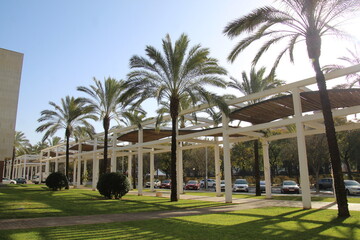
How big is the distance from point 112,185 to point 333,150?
14.1 metres

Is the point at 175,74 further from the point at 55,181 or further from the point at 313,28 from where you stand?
the point at 55,181

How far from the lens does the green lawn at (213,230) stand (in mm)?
7918

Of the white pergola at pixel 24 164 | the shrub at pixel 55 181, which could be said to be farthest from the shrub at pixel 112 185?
the white pergola at pixel 24 164

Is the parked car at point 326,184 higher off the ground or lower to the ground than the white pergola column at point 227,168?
lower

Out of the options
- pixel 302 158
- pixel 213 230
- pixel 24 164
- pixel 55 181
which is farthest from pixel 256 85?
pixel 24 164

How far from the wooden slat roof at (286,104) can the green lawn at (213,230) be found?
5.88m

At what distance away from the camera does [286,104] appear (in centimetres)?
1606

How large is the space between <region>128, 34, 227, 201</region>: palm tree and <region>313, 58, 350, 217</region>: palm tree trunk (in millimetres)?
6844

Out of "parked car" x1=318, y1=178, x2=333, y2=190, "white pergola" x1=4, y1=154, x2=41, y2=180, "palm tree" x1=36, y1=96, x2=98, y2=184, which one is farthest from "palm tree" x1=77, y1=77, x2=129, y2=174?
"white pergola" x1=4, y1=154, x2=41, y2=180

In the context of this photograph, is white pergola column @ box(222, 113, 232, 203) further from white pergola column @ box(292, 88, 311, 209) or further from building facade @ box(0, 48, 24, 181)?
building facade @ box(0, 48, 24, 181)

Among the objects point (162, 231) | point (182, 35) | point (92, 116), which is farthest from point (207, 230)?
point (92, 116)

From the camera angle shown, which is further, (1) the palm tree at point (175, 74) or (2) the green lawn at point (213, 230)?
(1) the palm tree at point (175, 74)

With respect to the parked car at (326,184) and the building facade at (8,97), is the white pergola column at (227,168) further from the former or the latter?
the building facade at (8,97)

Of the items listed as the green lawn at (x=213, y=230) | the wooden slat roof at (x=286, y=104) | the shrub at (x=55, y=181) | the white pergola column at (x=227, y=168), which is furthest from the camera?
the shrub at (x=55, y=181)
